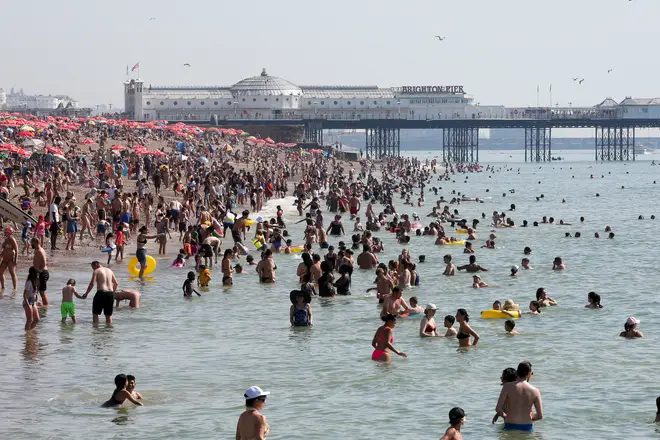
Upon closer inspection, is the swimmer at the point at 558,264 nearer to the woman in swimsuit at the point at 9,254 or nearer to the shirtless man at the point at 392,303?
the shirtless man at the point at 392,303

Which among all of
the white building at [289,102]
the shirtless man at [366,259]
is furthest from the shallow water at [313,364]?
the white building at [289,102]

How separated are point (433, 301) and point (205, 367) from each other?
9276mm

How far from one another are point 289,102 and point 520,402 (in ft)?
459

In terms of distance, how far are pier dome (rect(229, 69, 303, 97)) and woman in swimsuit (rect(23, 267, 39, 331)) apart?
132077mm

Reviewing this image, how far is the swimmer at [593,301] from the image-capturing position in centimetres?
2550

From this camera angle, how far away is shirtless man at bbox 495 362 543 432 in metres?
14.2

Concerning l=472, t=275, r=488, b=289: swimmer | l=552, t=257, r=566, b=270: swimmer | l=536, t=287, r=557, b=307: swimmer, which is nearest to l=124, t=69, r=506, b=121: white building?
l=552, t=257, r=566, b=270: swimmer

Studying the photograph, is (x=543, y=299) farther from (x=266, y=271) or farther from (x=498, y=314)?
(x=266, y=271)

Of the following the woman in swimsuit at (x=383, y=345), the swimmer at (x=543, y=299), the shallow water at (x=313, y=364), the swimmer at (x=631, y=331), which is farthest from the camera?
the swimmer at (x=543, y=299)

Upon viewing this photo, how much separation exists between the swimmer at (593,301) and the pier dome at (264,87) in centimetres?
12730

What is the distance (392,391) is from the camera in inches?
697

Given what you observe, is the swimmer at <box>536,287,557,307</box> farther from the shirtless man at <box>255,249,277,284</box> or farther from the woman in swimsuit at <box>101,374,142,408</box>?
the woman in swimsuit at <box>101,374,142,408</box>

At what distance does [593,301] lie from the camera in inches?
1006

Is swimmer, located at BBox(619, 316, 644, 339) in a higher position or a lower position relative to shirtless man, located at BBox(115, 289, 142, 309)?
lower
